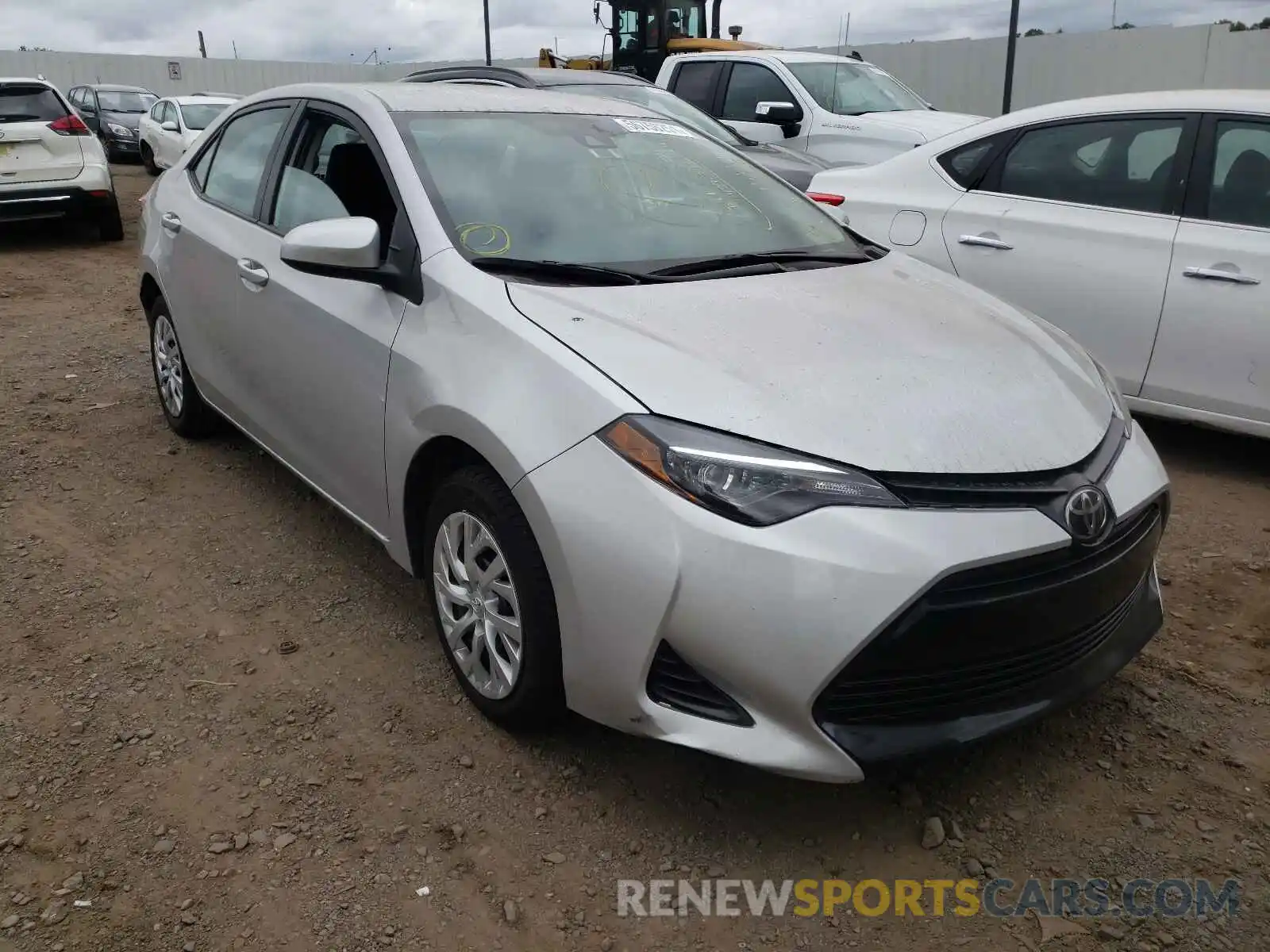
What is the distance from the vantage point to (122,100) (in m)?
20.8

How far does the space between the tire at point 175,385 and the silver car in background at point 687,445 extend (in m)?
1.27

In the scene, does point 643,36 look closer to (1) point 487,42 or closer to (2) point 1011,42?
(2) point 1011,42

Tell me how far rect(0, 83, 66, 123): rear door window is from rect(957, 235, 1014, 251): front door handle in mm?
8839

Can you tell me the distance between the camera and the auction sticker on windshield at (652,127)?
12.1ft

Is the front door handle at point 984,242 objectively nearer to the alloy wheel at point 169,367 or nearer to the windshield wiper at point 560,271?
the windshield wiper at point 560,271

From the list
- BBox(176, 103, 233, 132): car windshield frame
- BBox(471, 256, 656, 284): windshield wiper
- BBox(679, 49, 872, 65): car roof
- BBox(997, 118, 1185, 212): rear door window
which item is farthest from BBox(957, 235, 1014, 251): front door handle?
BBox(176, 103, 233, 132): car windshield frame

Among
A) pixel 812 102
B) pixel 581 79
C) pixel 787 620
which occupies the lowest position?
A: pixel 787 620

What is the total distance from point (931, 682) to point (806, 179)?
590cm

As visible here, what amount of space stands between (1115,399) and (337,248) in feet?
6.93

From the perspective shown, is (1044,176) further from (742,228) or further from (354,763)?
(354,763)

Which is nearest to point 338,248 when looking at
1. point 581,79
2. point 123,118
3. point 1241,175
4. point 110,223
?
point 1241,175

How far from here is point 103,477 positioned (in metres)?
4.57

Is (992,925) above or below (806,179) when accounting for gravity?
below

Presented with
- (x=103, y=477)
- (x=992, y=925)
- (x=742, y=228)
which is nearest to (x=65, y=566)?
(x=103, y=477)
